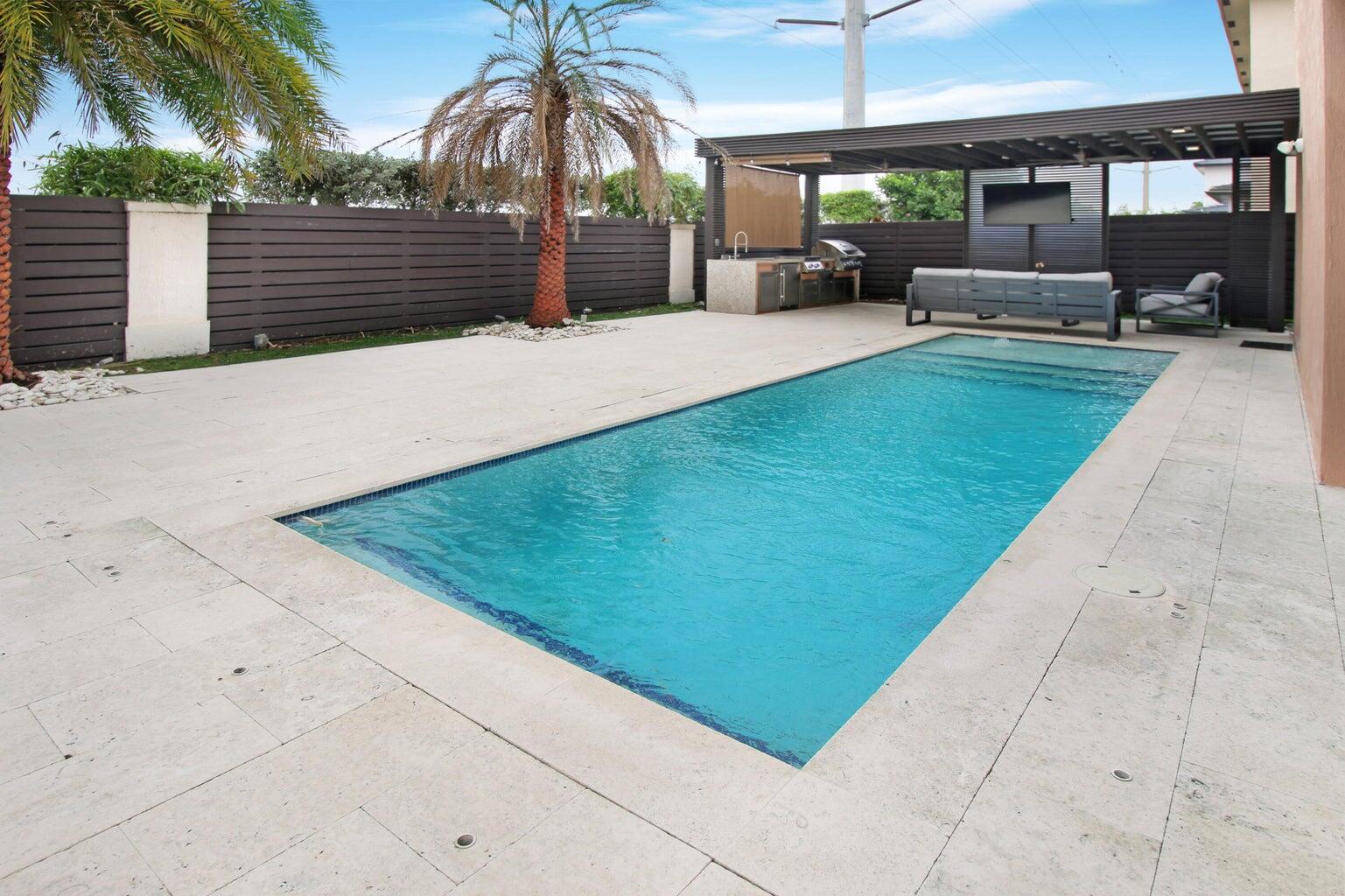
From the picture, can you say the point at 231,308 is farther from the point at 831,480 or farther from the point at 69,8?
the point at 831,480

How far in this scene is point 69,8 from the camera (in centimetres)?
715

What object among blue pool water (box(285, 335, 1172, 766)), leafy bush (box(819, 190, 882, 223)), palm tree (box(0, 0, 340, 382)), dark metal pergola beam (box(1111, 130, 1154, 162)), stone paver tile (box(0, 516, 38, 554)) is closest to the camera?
blue pool water (box(285, 335, 1172, 766))

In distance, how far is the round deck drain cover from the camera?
3.48 metres

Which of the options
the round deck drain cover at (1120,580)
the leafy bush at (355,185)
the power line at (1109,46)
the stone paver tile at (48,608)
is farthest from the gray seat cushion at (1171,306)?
the power line at (1109,46)

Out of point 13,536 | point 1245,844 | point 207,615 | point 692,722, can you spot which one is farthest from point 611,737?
point 13,536

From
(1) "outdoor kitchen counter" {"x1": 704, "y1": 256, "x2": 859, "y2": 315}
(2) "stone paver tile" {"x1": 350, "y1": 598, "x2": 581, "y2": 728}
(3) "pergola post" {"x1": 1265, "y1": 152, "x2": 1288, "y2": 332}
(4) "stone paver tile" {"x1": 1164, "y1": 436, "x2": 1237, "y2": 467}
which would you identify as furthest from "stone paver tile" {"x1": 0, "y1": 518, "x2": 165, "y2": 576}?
(3) "pergola post" {"x1": 1265, "y1": 152, "x2": 1288, "y2": 332}

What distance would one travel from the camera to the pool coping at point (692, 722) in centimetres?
212

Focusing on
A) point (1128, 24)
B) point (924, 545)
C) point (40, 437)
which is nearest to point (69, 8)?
point (40, 437)

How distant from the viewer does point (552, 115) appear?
11766mm

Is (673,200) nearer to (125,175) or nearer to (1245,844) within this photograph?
(125,175)

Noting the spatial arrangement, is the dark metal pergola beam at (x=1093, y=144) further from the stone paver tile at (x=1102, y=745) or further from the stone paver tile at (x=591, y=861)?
the stone paver tile at (x=591, y=861)

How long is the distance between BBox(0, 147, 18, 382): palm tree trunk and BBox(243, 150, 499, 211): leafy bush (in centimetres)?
574

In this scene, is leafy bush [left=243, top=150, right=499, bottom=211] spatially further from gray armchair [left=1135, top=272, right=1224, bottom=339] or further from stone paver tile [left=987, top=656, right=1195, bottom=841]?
stone paver tile [left=987, top=656, right=1195, bottom=841]

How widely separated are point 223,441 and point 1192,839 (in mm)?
5843
